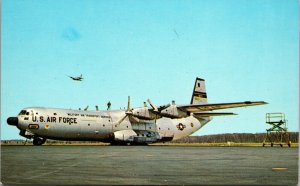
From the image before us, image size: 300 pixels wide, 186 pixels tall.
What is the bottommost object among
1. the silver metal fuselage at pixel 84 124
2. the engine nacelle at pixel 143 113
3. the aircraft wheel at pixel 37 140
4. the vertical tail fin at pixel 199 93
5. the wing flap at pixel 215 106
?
the aircraft wheel at pixel 37 140

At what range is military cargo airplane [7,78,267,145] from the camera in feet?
104

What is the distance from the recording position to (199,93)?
4497cm

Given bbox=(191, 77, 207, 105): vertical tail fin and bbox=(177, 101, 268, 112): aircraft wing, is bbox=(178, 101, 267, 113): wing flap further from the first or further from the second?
bbox=(191, 77, 207, 105): vertical tail fin

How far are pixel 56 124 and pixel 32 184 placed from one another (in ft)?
84.9

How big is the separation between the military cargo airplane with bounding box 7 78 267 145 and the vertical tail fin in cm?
224

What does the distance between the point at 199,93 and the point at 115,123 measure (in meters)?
13.0

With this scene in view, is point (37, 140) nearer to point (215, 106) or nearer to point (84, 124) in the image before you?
point (84, 124)

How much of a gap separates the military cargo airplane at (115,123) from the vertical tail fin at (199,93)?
7.34 feet

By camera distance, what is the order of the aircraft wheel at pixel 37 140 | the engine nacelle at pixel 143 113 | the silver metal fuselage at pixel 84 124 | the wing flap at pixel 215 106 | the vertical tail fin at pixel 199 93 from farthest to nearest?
the vertical tail fin at pixel 199 93 < the engine nacelle at pixel 143 113 < the aircraft wheel at pixel 37 140 < the silver metal fuselage at pixel 84 124 < the wing flap at pixel 215 106

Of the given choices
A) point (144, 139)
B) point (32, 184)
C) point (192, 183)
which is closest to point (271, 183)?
point (192, 183)

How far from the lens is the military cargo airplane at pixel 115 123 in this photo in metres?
31.7

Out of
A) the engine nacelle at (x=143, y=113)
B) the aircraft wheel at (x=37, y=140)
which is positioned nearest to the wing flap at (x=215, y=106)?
the engine nacelle at (x=143, y=113)

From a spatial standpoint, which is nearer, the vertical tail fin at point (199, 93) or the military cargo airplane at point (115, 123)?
the military cargo airplane at point (115, 123)

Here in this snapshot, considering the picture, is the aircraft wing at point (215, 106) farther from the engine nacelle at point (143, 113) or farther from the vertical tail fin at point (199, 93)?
the vertical tail fin at point (199, 93)
